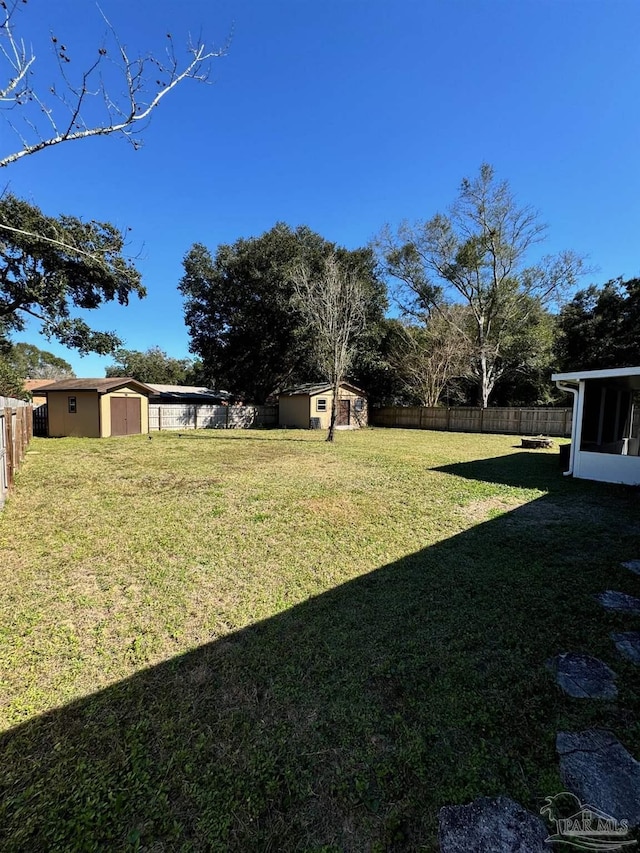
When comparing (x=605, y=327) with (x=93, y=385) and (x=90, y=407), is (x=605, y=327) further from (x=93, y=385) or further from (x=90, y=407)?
(x=90, y=407)

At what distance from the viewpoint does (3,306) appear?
55.6ft

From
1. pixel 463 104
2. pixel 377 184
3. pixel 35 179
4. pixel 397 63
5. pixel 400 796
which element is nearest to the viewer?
pixel 400 796

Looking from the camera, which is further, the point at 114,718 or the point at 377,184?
the point at 377,184

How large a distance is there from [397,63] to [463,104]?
222 cm

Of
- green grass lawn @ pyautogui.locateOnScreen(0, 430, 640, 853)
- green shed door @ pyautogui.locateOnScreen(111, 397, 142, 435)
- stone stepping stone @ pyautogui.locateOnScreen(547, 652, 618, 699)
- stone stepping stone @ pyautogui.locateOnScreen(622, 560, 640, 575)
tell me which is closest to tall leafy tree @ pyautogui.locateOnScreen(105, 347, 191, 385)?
green shed door @ pyautogui.locateOnScreen(111, 397, 142, 435)

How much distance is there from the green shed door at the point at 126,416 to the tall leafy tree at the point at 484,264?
17850 millimetres

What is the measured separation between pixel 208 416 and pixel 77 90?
62.4 ft

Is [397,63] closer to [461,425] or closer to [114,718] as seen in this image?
[114,718]

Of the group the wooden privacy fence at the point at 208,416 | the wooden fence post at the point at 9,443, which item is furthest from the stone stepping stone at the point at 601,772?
the wooden privacy fence at the point at 208,416

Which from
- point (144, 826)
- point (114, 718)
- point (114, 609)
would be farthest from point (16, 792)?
point (114, 609)

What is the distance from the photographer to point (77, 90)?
128 inches

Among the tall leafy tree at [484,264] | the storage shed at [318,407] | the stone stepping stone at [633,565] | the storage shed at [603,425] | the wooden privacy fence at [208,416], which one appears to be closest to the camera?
the stone stepping stone at [633,565]

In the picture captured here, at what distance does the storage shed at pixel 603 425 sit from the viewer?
7.35 metres

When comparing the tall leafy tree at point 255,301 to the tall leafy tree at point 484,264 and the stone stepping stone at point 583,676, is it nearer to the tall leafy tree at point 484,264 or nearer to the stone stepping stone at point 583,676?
the tall leafy tree at point 484,264
